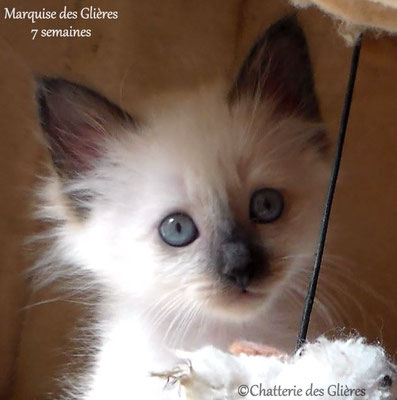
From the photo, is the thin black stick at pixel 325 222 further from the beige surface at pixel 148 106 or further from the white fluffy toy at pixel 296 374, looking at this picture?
the beige surface at pixel 148 106

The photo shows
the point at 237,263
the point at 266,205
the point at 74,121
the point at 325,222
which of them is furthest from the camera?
the point at 74,121

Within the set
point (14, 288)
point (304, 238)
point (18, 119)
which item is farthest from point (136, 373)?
point (18, 119)

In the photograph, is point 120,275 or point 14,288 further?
point 14,288

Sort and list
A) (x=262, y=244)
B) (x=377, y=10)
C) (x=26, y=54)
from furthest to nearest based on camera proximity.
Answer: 1. (x=26, y=54)
2. (x=262, y=244)
3. (x=377, y=10)

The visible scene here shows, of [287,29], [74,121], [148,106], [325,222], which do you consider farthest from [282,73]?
[325,222]

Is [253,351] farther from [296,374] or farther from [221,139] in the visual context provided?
[221,139]

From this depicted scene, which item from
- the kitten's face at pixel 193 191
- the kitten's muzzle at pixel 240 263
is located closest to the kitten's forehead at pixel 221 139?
the kitten's face at pixel 193 191

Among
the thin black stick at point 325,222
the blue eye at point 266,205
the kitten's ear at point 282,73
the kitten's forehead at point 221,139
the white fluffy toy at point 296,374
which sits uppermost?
the kitten's ear at point 282,73

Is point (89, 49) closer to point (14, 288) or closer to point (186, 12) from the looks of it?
point (186, 12)
